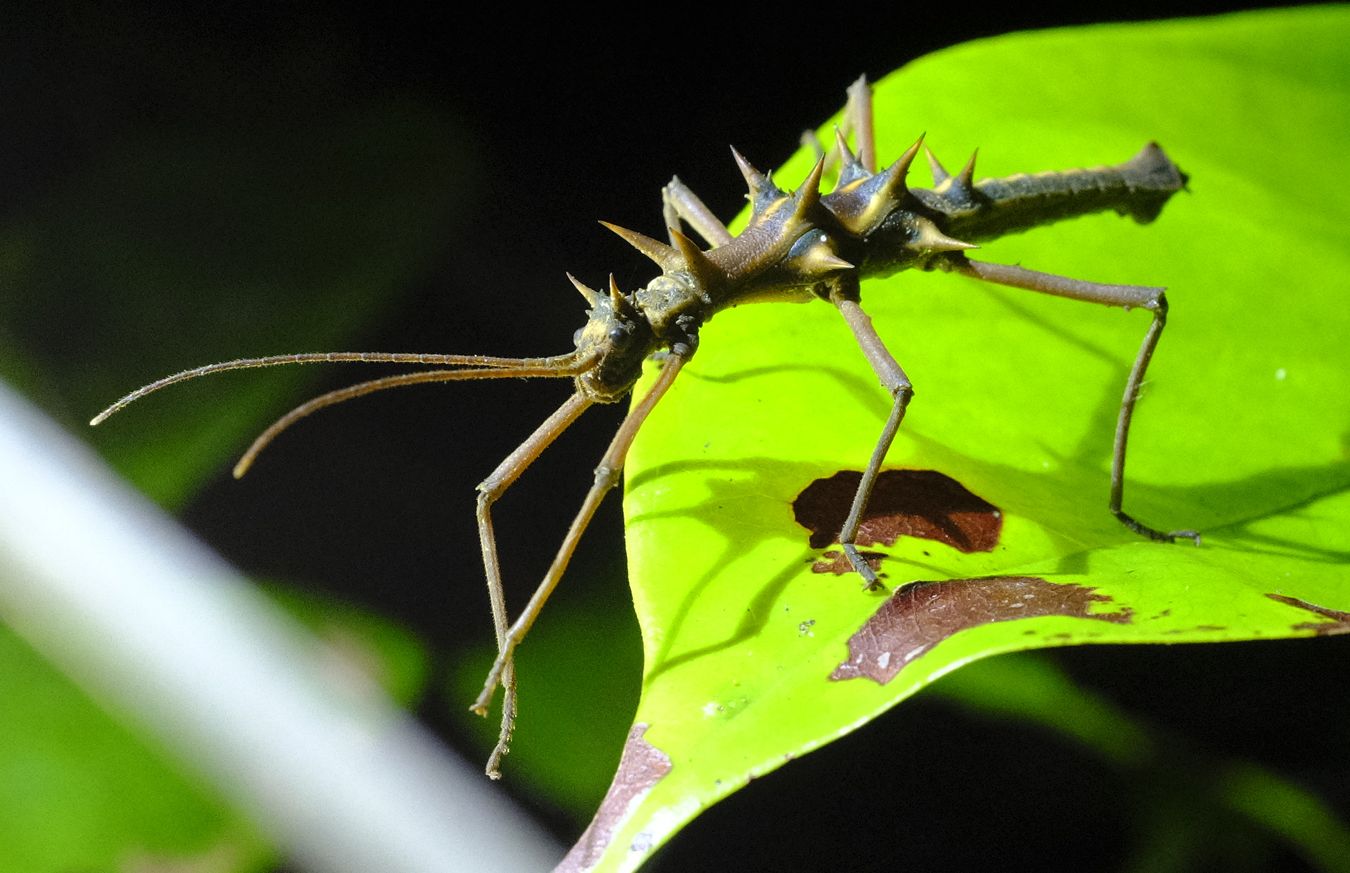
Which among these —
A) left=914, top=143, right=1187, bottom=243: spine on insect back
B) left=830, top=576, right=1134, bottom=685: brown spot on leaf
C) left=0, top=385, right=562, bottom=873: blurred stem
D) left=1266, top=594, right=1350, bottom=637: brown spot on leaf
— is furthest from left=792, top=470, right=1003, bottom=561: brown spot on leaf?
left=0, top=385, right=562, bottom=873: blurred stem

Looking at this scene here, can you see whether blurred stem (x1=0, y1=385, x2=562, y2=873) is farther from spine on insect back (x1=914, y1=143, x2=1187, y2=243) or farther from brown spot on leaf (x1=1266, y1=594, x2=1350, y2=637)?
brown spot on leaf (x1=1266, y1=594, x2=1350, y2=637)

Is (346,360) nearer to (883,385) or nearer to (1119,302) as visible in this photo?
(883,385)

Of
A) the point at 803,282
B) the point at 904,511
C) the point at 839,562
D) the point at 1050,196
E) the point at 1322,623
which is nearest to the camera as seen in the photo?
the point at 1322,623

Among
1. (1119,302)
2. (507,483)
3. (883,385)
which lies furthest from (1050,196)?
(507,483)

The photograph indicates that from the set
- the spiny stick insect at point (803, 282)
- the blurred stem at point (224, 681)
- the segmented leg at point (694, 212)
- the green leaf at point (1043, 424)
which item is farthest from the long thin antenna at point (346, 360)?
the blurred stem at point (224, 681)

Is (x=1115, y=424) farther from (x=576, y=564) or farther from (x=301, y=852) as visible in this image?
(x=301, y=852)

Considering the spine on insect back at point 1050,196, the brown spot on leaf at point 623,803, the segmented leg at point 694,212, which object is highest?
the spine on insect back at point 1050,196

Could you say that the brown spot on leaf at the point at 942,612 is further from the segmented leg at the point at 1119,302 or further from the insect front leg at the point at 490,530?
the insect front leg at the point at 490,530
